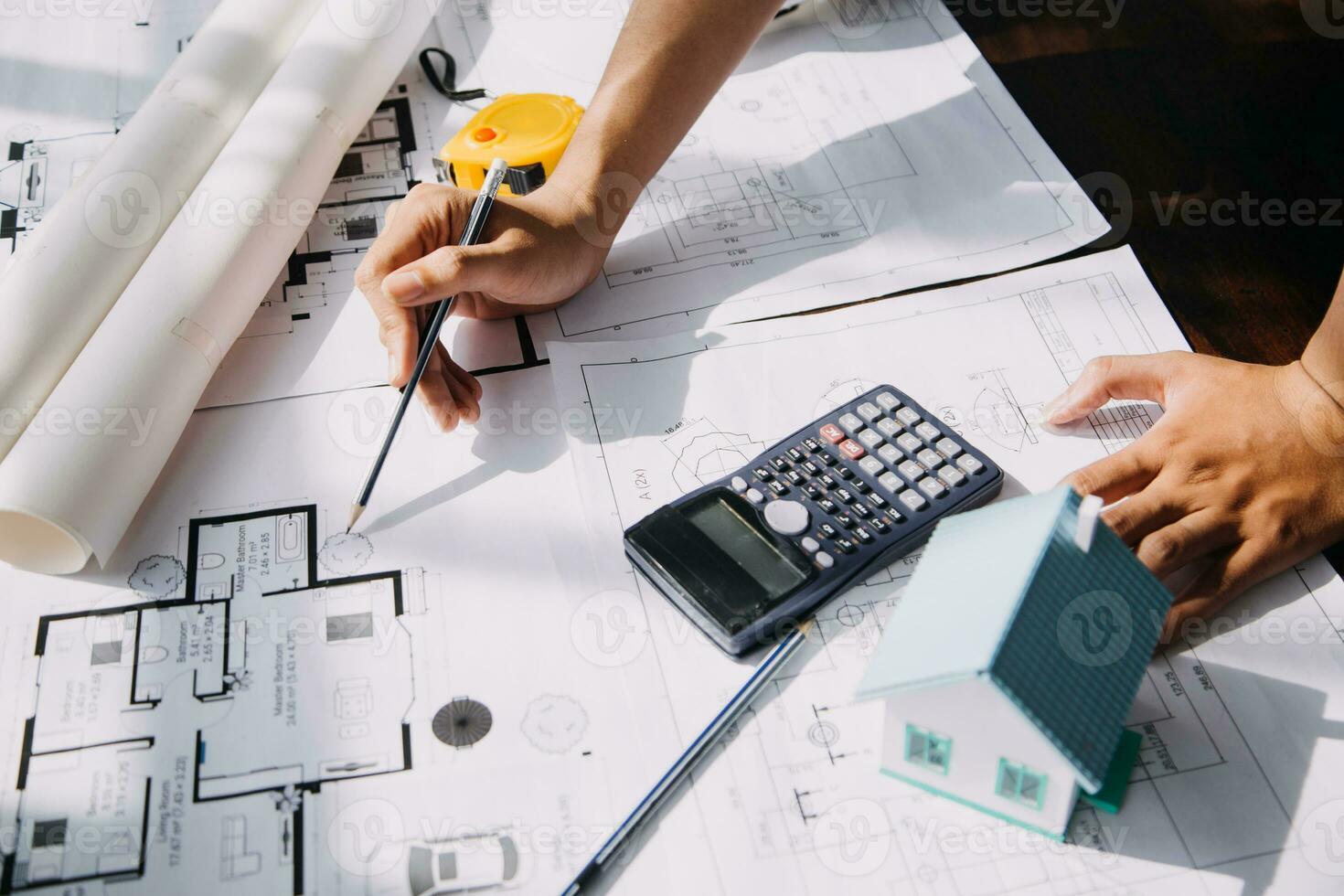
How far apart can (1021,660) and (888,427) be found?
0.76 feet

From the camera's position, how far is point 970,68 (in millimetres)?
948

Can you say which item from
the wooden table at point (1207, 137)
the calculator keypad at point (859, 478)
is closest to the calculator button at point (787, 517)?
the calculator keypad at point (859, 478)

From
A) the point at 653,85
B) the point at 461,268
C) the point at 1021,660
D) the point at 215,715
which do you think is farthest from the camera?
the point at 653,85

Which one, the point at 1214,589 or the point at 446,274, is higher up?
the point at 446,274

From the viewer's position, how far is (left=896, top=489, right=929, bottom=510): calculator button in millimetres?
636

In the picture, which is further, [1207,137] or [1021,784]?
[1207,137]

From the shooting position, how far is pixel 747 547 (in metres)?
0.62

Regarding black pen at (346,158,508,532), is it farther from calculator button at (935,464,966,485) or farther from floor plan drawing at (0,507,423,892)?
calculator button at (935,464,966,485)

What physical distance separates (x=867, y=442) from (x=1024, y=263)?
23 cm

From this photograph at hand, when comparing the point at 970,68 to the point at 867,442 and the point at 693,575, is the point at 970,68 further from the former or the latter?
the point at 693,575

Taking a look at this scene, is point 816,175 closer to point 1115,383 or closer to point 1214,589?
point 1115,383

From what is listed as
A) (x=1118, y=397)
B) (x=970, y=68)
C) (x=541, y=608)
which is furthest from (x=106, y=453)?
(x=970, y=68)

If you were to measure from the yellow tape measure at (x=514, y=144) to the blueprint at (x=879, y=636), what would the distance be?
17cm

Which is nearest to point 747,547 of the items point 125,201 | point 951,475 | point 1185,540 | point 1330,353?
point 951,475
